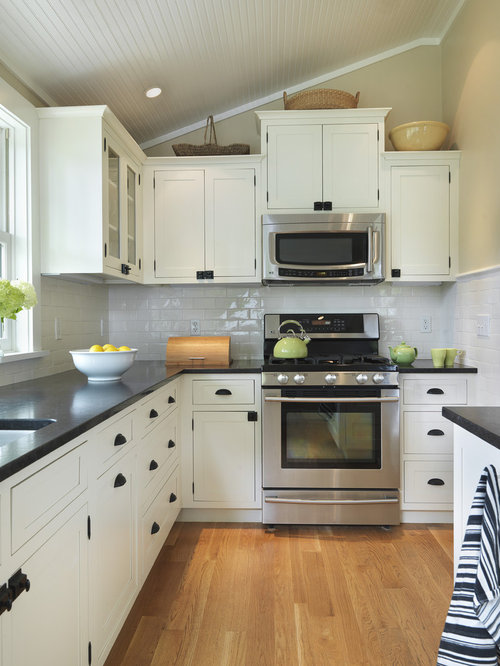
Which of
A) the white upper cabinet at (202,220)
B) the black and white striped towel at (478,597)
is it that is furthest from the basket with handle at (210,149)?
the black and white striped towel at (478,597)

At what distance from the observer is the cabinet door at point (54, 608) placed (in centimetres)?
100

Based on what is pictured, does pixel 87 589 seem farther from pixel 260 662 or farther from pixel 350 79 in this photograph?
pixel 350 79

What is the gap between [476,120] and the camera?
287cm

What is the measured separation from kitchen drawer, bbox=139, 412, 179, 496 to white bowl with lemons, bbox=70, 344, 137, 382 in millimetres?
334

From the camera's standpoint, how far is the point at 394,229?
3188 millimetres

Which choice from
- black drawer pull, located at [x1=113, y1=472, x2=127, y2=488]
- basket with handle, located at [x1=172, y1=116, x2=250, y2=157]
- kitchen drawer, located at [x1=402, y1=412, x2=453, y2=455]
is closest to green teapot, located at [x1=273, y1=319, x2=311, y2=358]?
kitchen drawer, located at [x1=402, y1=412, x2=453, y2=455]

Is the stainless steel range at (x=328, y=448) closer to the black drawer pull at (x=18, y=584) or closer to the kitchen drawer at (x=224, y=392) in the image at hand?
the kitchen drawer at (x=224, y=392)

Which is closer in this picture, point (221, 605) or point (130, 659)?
point (130, 659)

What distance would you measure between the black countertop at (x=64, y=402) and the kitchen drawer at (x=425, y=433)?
0.97 metres

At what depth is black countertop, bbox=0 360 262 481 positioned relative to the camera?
1.08m

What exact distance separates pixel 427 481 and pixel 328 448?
64 cm

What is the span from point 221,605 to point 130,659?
0.46 metres

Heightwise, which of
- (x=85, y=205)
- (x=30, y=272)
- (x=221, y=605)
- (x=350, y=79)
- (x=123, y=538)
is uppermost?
(x=350, y=79)

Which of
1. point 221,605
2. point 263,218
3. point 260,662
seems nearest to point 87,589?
point 260,662
